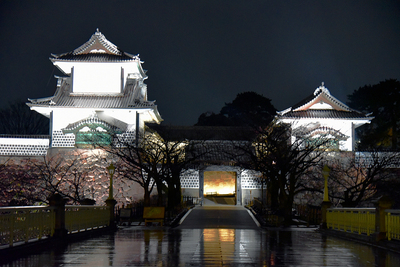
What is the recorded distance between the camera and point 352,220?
64.6ft

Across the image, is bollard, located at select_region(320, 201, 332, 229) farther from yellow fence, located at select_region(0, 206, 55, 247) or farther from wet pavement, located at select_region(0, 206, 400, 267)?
yellow fence, located at select_region(0, 206, 55, 247)

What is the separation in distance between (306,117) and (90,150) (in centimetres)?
1966

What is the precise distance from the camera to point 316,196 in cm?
4216

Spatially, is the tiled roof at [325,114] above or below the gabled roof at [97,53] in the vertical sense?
below

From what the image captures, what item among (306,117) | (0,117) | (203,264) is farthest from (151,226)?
(0,117)

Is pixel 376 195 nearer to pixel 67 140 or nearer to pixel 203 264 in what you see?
pixel 67 140

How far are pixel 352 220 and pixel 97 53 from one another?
3138cm

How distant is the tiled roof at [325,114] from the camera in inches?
1720

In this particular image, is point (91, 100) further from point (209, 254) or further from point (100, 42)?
point (209, 254)

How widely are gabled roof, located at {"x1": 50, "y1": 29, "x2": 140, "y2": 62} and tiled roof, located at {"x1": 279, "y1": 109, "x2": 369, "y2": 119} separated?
1541 centimetres

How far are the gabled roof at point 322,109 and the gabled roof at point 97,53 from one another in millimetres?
15931

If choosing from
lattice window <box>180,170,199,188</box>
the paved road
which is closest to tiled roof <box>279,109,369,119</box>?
lattice window <box>180,170,199,188</box>

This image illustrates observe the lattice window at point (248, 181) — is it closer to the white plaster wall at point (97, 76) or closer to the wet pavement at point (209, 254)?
the white plaster wall at point (97, 76)

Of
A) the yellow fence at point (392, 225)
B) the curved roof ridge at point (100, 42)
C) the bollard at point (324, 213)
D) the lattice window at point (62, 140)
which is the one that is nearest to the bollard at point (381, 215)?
the yellow fence at point (392, 225)
